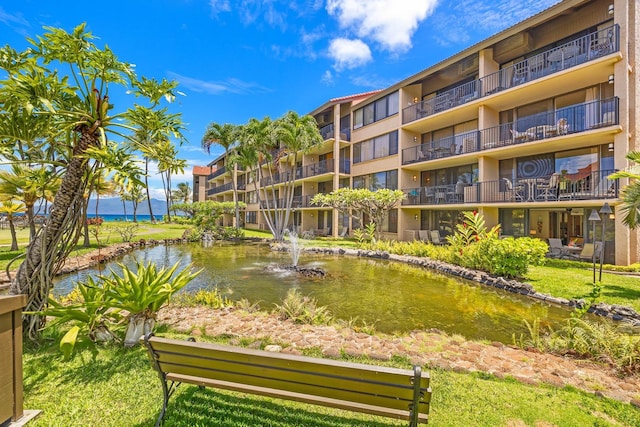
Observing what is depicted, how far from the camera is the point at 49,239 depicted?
4492 millimetres

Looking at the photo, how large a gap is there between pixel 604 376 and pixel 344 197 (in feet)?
52.8

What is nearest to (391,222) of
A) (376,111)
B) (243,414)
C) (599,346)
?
(376,111)

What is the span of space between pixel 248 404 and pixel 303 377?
1368 mm

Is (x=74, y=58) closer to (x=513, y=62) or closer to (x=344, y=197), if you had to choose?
(x=344, y=197)

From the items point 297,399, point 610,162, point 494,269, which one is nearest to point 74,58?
point 297,399

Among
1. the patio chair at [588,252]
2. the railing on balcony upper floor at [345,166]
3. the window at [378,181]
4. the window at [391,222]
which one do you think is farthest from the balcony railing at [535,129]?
the railing on balcony upper floor at [345,166]

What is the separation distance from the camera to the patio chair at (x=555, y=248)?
1466 cm

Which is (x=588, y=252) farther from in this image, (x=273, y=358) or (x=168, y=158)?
(x=168, y=158)

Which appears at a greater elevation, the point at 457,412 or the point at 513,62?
the point at 513,62

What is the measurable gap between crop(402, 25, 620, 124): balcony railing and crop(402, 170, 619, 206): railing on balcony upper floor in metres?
5.15

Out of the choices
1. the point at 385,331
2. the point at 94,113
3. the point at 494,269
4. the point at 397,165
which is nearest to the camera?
the point at 94,113

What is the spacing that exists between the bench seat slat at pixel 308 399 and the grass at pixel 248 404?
0.45m

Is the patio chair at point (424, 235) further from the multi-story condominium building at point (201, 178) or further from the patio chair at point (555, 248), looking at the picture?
the multi-story condominium building at point (201, 178)

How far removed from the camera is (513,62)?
1722 centimetres
